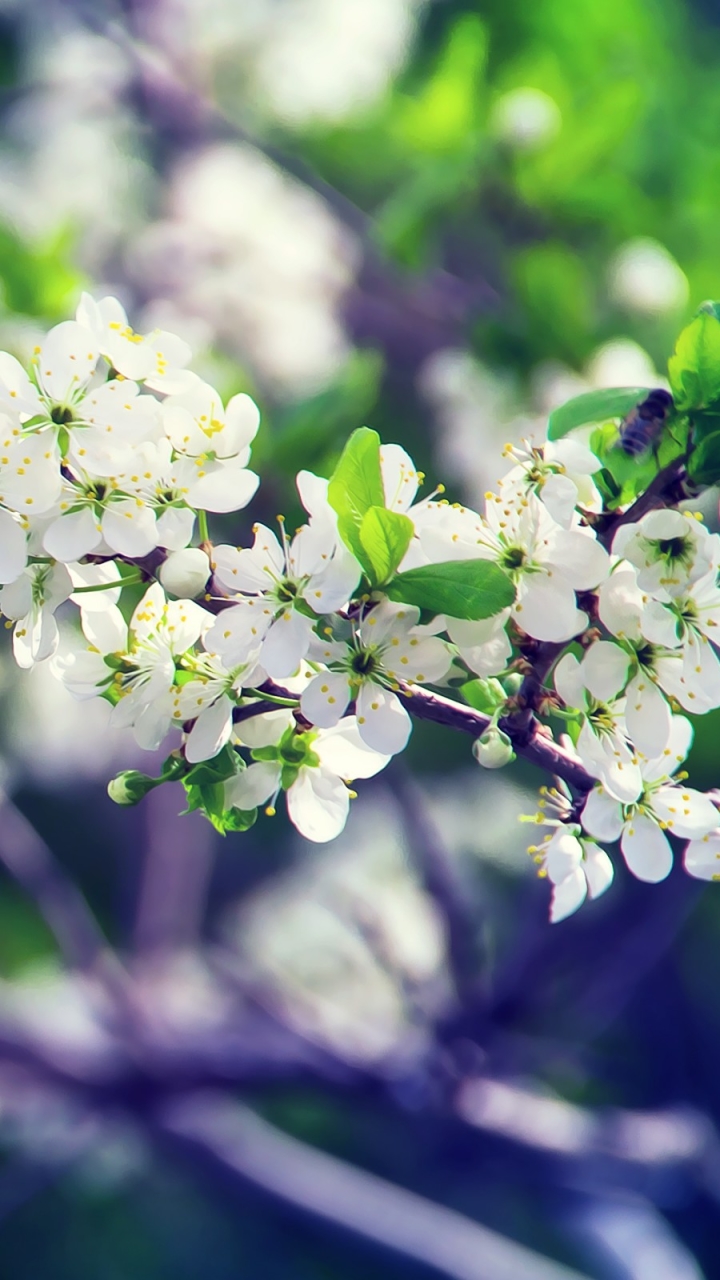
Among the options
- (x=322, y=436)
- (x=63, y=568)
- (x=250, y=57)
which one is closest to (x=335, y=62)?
(x=250, y=57)

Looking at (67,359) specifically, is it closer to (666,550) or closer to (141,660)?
(141,660)

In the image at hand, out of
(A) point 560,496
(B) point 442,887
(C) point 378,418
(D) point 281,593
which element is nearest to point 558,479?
(A) point 560,496

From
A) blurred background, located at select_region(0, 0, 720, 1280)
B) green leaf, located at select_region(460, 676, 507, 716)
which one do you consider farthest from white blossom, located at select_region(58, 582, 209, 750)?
blurred background, located at select_region(0, 0, 720, 1280)

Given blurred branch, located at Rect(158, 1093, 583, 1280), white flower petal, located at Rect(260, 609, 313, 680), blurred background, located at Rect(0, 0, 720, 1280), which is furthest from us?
blurred branch, located at Rect(158, 1093, 583, 1280)

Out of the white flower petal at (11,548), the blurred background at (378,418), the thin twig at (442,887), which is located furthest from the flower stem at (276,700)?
the thin twig at (442,887)

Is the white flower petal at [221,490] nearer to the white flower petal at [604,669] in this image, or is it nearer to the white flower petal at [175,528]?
the white flower petal at [175,528]

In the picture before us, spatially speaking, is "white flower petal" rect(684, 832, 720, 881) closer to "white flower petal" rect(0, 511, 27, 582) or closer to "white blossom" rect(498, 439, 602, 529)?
"white blossom" rect(498, 439, 602, 529)
